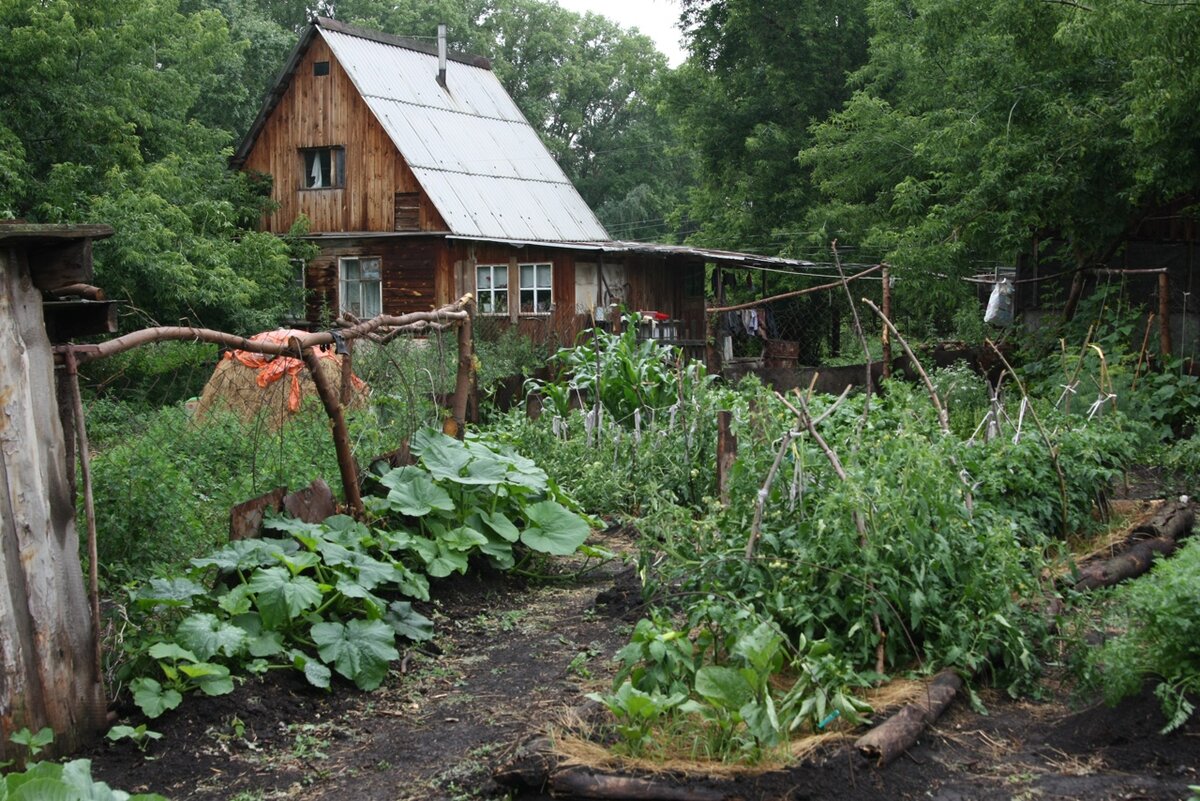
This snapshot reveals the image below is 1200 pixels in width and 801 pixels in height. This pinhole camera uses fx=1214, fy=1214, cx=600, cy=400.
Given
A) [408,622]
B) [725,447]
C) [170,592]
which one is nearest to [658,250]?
[725,447]

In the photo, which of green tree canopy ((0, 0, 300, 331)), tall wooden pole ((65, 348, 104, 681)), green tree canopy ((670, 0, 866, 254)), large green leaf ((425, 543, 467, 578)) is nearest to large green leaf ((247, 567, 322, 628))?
tall wooden pole ((65, 348, 104, 681))

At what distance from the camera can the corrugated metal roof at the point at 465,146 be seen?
2308cm

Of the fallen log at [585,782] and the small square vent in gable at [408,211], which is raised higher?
the small square vent in gable at [408,211]

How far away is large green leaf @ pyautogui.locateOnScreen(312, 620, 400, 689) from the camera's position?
16.9 feet

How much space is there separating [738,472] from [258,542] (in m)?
2.17

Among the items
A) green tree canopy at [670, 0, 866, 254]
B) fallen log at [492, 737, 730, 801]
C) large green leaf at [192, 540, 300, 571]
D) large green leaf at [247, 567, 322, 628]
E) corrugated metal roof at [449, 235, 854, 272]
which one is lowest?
fallen log at [492, 737, 730, 801]

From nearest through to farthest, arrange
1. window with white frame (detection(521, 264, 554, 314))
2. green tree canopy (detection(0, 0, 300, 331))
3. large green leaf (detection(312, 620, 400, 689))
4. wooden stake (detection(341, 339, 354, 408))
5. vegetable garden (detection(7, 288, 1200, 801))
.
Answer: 1. vegetable garden (detection(7, 288, 1200, 801))
2. large green leaf (detection(312, 620, 400, 689))
3. wooden stake (detection(341, 339, 354, 408))
4. green tree canopy (detection(0, 0, 300, 331))
5. window with white frame (detection(521, 264, 554, 314))

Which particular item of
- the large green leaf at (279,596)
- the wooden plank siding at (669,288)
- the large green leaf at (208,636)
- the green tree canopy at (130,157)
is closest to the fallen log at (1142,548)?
the large green leaf at (279,596)

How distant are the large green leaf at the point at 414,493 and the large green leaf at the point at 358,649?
1128mm

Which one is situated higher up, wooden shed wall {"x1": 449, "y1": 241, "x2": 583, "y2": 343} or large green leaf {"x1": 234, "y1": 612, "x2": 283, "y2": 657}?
wooden shed wall {"x1": 449, "y1": 241, "x2": 583, "y2": 343}

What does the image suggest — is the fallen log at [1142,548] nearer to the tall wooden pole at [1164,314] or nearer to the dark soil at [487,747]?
the dark soil at [487,747]

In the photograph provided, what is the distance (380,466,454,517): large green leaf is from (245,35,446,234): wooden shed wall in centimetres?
1615

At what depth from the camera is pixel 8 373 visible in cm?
414

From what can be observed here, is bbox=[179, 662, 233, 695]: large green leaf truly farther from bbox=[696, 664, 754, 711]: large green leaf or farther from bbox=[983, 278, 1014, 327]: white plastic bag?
bbox=[983, 278, 1014, 327]: white plastic bag
